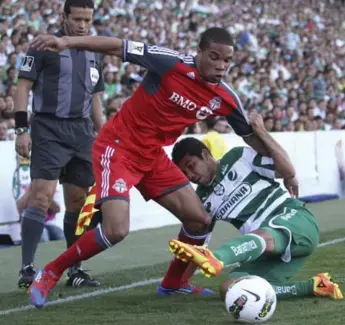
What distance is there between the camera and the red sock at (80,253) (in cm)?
589

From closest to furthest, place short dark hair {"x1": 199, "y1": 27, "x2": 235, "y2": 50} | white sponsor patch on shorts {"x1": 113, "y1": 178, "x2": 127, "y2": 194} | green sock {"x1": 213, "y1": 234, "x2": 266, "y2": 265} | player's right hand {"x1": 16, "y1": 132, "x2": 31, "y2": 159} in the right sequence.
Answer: green sock {"x1": 213, "y1": 234, "x2": 266, "y2": 265} < short dark hair {"x1": 199, "y1": 27, "x2": 235, "y2": 50} < white sponsor patch on shorts {"x1": 113, "y1": 178, "x2": 127, "y2": 194} < player's right hand {"x1": 16, "y1": 132, "x2": 31, "y2": 159}

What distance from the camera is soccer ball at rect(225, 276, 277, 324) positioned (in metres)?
5.23

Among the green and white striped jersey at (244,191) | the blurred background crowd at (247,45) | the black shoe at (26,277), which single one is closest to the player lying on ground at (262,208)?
the green and white striped jersey at (244,191)

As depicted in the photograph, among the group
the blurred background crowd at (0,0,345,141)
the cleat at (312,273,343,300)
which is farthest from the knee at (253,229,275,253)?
the blurred background crowd at (0,0,345,141)

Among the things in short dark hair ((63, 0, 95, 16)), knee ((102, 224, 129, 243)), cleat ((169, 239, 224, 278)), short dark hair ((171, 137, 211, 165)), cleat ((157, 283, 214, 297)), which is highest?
short dark hair ((63, 0, 95, 16))

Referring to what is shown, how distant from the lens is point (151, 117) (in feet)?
20.1

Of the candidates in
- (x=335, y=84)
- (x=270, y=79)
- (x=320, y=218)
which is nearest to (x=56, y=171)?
(x=320, y=218)

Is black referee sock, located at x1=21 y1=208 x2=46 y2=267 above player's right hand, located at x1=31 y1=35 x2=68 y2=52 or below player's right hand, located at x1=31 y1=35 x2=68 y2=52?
below

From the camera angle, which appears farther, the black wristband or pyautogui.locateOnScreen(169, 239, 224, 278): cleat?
the black wristband

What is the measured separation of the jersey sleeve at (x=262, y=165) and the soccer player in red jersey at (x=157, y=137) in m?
0.07

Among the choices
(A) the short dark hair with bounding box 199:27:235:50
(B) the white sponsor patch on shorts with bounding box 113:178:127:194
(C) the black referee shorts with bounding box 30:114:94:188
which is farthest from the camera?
(C) the black referee shorts with bounding box 30:114:94:188

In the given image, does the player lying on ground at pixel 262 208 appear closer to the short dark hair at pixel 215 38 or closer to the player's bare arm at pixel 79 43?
the short dark hair at pixel 215 38

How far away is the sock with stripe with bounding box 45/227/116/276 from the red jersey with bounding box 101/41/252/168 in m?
0.62

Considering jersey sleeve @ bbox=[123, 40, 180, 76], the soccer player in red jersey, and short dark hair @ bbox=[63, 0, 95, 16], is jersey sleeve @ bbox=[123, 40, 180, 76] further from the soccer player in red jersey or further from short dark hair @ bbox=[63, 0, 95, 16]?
short dark hair @ bbox=[63, 0, 95, 16]
